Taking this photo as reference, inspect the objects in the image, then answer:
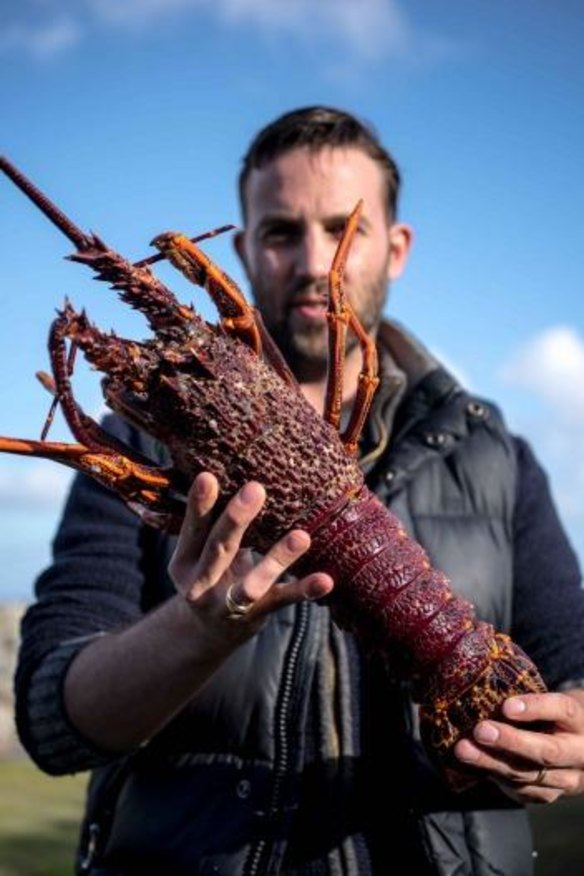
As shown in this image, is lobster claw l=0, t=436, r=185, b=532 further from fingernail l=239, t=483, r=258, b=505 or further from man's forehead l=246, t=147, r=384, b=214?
man's forehead l=246, t=147, r=384, b=214

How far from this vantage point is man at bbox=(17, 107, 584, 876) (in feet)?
8.23

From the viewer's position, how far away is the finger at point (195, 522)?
2.15m

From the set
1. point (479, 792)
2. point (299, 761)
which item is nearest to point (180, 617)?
point (299, 761)

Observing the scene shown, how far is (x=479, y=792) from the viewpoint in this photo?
9.82 feet

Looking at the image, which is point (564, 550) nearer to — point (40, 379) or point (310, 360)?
point (310, 360)

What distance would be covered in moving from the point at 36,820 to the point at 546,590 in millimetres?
4368

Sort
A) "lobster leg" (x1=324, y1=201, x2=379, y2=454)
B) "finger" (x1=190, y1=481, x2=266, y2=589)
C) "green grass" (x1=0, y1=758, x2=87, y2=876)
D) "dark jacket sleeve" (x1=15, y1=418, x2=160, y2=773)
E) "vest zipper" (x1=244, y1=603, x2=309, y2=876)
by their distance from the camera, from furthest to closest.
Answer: "green grass" (x1=0, y1=758, x2=87, y2=876), "dark jacket sleeve" (x1=15, y1=418, x2=160, y2=773), "vest zipper" (x1=244, y1=603, x2=309, y2=876), "lobster leg" (x1=324, y1=201, x2=379, y2=454), "finger" (x1=190, y1=481, x2=266, y2=589)

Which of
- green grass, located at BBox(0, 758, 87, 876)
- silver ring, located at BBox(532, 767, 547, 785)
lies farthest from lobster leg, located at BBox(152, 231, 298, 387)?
green grass, located at BBox(0, 758, 87, 876)

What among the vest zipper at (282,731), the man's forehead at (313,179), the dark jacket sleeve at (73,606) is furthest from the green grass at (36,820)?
the man's forehead at (313,179)

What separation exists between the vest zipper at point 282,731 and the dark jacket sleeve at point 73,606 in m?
0.50

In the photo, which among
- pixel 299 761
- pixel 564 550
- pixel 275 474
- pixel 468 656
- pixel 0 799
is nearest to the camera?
pixel 275 474

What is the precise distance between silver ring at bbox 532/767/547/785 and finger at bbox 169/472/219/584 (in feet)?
3.40

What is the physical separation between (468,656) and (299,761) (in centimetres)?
62

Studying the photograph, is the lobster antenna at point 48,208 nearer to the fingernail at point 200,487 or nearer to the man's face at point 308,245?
the fingernail at point 200,487
